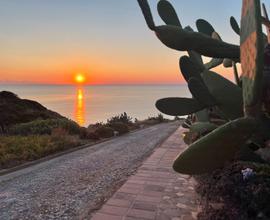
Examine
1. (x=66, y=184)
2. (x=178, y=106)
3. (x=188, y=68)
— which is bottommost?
(x=66, y=184)

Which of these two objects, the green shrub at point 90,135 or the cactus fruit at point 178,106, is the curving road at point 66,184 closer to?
the cactus fruit at point 178,106

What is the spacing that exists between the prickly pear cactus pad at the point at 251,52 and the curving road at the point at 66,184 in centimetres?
231

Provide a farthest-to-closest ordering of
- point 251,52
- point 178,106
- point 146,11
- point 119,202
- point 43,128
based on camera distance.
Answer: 1. point 43,128
2. point 119,202
3. point 178,106
4. point 146,11
5. point 251,52

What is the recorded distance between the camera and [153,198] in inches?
153

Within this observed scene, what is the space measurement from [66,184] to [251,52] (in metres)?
3.59

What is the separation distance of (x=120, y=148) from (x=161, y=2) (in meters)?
5.34

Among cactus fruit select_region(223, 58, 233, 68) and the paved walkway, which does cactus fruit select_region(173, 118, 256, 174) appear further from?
cactus fruit select_region(223, 58, 233, 68)

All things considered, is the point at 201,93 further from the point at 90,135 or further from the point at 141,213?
the point at 90,135

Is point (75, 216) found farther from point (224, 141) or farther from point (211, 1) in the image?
point (211, 1)

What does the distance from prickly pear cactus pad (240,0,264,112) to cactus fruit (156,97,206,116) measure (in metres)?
0.90

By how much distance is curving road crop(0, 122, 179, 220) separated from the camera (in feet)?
12.0

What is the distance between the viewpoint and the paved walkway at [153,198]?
133 inches

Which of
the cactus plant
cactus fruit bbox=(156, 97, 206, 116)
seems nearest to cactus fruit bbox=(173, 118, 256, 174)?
the cactus plant

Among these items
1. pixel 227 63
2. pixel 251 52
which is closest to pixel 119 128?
pixel 227 63
